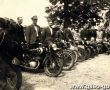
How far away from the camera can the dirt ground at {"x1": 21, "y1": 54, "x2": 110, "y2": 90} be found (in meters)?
9.39

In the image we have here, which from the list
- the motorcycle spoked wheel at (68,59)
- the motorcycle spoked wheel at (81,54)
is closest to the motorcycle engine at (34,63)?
the motorcycle spoked wheel at (68,59)

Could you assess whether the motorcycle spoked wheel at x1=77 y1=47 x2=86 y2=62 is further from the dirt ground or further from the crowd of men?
the dirt ground

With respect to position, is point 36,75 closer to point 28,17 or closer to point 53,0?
point 53,0

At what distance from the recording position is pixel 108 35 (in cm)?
1969

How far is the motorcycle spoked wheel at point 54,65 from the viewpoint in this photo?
35.7 ft

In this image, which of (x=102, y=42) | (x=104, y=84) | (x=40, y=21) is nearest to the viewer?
(x=104, y=84)

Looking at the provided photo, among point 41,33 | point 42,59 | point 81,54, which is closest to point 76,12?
point 81,54

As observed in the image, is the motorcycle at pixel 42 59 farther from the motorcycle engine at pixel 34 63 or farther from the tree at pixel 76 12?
the tree at pixel 76 12

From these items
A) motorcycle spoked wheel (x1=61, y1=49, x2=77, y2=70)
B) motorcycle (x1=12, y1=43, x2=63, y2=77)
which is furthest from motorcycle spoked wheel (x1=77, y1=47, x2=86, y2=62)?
motorcycle (x1=12, y1=43, x2=63, y2=77)

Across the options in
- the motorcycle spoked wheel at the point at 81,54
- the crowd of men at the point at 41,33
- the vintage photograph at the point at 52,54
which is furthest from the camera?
the motorcycle spoked wheel at the point at 81,54

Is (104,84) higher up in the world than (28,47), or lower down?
lower down

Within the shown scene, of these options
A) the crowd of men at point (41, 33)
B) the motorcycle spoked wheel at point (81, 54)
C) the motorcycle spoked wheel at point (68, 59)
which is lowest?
the motorcycle spoked wheel at point (81, 54)

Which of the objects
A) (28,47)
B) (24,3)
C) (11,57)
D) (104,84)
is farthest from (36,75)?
(24,3)

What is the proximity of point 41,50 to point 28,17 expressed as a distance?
31.3 metres
